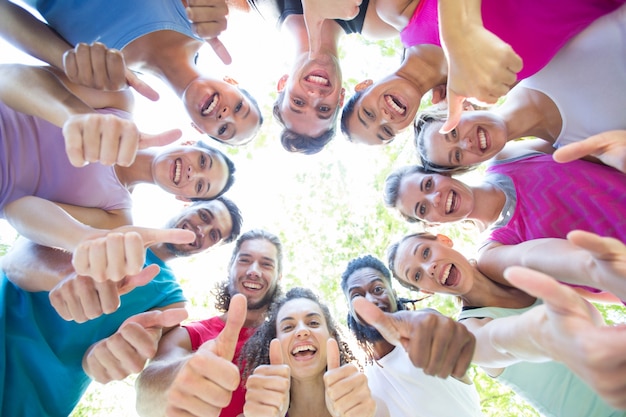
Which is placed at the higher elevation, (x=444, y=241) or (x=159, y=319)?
(x=444, y=241)

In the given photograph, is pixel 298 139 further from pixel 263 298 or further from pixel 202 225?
pixel 263 298

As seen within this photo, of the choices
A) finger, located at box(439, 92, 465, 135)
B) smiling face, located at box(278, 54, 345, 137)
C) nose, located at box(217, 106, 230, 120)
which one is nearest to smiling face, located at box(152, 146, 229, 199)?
nose, located at box(217, 106, 230, 120)

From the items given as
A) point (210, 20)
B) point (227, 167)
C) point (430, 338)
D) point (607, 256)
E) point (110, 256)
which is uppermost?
point (210, 20)

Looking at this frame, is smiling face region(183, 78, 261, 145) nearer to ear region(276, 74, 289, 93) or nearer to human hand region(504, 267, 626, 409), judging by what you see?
ear region(276, 74, 289, 93)

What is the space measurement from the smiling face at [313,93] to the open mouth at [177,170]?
0.79 metres

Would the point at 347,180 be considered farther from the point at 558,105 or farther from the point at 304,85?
the point at 558,105

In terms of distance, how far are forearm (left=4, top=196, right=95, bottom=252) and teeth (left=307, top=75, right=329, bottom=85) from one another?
1564 mm

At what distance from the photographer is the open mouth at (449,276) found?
2562 mm

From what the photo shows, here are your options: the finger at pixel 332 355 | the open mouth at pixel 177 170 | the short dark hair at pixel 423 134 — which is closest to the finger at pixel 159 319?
the finger at pixel 332 355

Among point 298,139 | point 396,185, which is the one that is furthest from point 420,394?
point 298,139

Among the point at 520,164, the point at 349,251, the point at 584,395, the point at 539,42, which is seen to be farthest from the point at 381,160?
the point at 584,395

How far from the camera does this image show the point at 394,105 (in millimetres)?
2688

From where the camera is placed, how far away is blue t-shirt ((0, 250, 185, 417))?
2.10m

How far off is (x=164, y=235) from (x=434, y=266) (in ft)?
5.42
